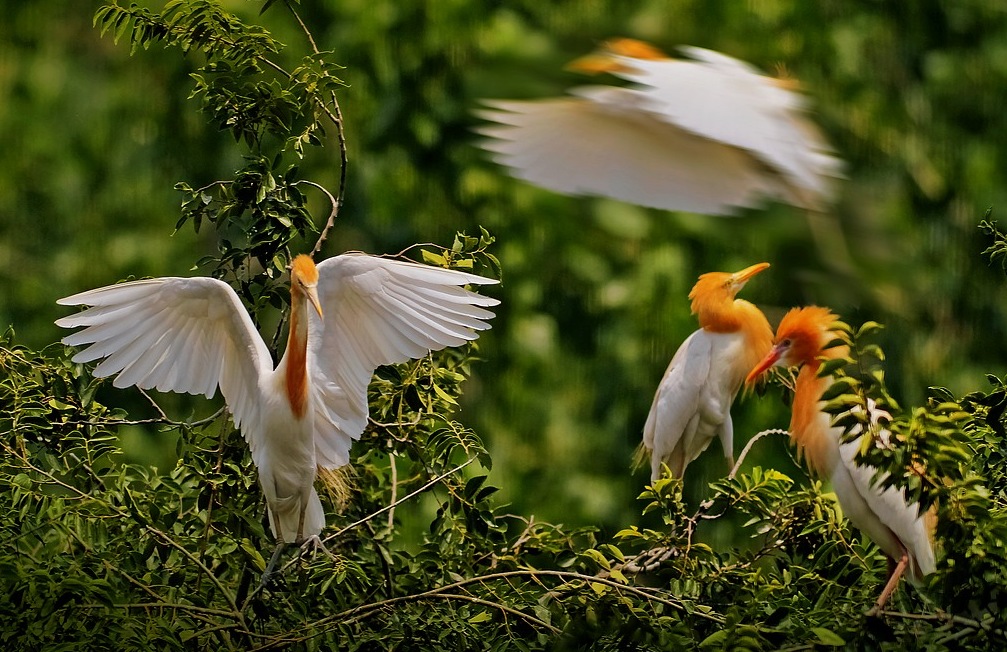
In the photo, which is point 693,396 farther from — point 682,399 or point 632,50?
point 632,50

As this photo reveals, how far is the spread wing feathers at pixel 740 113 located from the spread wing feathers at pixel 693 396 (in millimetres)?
237

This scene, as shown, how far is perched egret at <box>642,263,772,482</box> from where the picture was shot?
4.69 ft

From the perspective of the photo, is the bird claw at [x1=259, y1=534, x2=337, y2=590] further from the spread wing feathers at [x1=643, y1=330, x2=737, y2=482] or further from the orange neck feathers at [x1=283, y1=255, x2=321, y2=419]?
the spread wing feathers at [x1=643, y1=330, x2=737, y2=482]

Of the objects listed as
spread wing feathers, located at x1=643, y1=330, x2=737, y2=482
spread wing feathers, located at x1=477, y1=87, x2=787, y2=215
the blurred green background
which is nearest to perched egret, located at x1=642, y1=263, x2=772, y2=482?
spread wing feathers, located at x1=643, y1=330, x2=737, y2=482

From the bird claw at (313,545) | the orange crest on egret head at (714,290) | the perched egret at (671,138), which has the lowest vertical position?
the bird claw at (313,545)

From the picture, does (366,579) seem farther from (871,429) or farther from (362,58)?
(362,58)

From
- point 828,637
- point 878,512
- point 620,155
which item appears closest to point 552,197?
point 620,155

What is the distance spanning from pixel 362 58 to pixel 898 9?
93 centimetres

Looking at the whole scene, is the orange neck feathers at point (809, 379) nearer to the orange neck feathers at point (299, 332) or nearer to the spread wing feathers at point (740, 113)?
the spread wing feathers at point (740, 113)

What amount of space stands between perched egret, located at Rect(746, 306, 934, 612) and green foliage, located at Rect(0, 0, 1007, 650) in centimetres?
3

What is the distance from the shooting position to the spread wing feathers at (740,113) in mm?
1122

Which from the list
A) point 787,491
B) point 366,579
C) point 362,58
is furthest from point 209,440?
point 362,58

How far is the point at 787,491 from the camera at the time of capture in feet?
3.76

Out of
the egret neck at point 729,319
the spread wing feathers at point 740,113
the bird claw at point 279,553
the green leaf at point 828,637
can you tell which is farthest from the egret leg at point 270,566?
the egret neck at point 729,319
